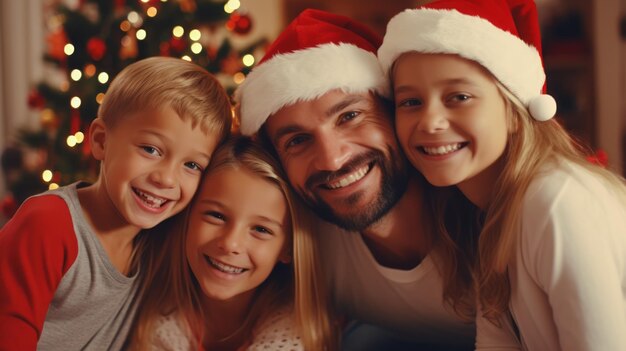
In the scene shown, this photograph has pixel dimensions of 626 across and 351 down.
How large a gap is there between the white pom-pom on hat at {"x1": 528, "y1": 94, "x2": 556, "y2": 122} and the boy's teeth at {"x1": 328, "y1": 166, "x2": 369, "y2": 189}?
454 mm

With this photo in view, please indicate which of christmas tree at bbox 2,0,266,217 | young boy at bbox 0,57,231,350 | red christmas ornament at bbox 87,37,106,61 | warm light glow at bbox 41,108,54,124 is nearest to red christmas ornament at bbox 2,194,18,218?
christmas tree at bbox 2,0,266,217

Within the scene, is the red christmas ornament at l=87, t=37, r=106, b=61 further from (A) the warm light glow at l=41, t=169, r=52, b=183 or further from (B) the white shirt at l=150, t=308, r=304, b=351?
(B) the white shirt at l=150, t=308, r=304, b=351

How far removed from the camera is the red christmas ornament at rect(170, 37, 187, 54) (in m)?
2.57

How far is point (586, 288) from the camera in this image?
122cm

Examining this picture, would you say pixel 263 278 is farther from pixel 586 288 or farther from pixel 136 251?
pixel 586 288

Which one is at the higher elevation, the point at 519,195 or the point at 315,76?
the point at 315,76

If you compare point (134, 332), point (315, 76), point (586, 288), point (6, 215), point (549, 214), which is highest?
point (315, 76)

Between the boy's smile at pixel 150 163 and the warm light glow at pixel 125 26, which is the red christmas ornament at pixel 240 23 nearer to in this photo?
the warm light glow at pixel 125 26

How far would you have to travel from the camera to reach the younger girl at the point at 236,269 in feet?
5.19

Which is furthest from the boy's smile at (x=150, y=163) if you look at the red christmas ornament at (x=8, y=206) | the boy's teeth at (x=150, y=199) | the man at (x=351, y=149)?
the red christmas ornament at (x=8, y=206)

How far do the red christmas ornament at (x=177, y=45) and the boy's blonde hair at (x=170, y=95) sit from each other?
962 mm

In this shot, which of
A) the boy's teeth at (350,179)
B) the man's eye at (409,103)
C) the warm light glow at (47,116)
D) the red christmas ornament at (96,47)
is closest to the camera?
the man's eye at (409,103)

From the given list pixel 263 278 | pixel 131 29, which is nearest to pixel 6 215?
pixel 131 29

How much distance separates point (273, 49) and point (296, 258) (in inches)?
24.2
